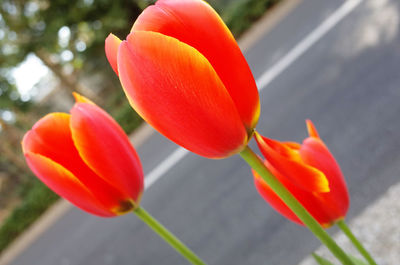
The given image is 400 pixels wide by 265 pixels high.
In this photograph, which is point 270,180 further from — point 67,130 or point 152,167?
point 152,167

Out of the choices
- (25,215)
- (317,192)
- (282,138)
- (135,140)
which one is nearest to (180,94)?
(317,192)

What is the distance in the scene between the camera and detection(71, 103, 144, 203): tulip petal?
1.61ft

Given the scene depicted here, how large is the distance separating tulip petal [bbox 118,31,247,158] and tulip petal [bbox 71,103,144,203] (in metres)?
0.11

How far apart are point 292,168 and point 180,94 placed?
14cm

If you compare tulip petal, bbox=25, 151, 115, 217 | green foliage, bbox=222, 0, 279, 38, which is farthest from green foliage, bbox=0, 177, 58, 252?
tulip petal, bbox=25, 151, 115, 217

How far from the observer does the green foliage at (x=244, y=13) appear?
1000cm

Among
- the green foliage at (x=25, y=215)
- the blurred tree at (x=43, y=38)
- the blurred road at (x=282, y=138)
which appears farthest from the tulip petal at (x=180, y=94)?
the blurred tree at (x=43, y=38)

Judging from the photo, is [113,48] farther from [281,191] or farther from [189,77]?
[281,191]

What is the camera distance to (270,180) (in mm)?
417

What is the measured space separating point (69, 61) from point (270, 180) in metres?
13.8

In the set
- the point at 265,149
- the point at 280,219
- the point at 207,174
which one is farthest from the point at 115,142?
the point at 207,174

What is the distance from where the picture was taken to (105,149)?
19.9 inches

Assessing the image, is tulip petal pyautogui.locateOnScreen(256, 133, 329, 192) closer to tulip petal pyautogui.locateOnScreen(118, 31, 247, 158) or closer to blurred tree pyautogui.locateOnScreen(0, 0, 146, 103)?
tulip petal pyautogui.locateOnScreen(118, 31, 247, 158)

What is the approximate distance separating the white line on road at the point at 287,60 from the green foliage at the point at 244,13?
99.3 inches
